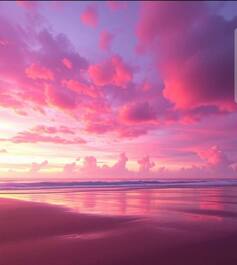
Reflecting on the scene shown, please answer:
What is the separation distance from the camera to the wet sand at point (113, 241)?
28.5 feet

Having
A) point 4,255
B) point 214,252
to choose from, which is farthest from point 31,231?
point 214,252

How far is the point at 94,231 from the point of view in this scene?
12.7m

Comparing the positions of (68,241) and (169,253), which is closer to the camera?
(169,253)

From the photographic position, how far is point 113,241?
35.4 feet

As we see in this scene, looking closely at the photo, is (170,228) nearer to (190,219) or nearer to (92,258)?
(190,219)

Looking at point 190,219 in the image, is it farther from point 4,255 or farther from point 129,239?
point 4,255

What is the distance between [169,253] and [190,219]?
21.9 feet

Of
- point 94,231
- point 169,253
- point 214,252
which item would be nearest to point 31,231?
point 94,231

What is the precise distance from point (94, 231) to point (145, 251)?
12.2 ft

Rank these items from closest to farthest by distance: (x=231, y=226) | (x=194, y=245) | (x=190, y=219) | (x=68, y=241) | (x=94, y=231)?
(x=194, y=245)
(x=68, y=241)
(x=94, y=231)
(x=231, y=226)
(x=190, y=219)

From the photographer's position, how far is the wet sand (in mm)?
8672

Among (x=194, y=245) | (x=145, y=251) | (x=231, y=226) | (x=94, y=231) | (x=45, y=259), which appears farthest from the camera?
(x=231, y=226)

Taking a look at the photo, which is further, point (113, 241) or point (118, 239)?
point (118, 239)

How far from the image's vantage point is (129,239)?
36.5ft
